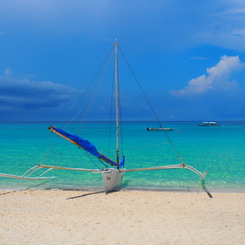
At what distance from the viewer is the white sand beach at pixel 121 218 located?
26.5 feet

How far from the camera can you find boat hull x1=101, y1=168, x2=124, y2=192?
1469cm

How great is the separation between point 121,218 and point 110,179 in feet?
14.9

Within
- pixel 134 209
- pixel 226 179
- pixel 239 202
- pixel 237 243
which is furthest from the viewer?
pixel 226 179

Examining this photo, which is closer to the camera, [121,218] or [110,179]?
[121,218]

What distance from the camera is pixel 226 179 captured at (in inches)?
722

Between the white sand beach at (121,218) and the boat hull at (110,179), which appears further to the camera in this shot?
the boat hull at (110,179)

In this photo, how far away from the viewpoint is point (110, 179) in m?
14.9

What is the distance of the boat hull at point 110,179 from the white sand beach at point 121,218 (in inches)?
20.2

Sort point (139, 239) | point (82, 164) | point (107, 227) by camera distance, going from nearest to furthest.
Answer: point (139, 239) < point (107, 227) < point (82, 164)

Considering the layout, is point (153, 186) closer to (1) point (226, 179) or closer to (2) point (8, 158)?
(1) point (226, 179)

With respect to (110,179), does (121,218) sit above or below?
below

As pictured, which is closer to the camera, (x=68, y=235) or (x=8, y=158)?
(x=68, y=235)

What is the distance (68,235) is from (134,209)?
3815mm

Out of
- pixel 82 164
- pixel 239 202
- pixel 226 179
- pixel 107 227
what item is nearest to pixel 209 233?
pixel 107 227
